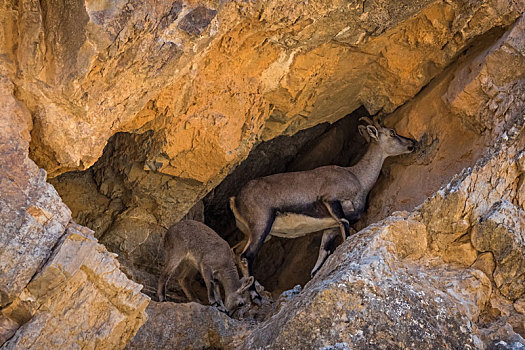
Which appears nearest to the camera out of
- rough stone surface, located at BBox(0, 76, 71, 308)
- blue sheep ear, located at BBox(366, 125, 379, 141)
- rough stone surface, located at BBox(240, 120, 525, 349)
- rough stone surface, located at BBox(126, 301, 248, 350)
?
rough stone surface, located at BBox(0, 76, 71, 308)

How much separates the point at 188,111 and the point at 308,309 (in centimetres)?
248

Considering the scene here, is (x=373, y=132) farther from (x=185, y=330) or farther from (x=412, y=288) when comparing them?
(x=185, y=330)

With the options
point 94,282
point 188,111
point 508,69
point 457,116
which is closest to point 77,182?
point 188,111

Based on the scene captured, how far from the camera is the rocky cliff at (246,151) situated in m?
4.70

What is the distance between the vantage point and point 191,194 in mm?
7672

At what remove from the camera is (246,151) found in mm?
7168

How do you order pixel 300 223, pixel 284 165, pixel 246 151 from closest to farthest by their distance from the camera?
pixel 246 151, pixel 300 223, pixel 284 165

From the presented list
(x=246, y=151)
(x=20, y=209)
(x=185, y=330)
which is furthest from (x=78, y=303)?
(x=246, y=151)

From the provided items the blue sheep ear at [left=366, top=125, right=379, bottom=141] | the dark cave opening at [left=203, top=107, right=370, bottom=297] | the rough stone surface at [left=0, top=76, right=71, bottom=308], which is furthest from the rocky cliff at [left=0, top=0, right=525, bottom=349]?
the dark cave opening at [left=203, top=107, right=370, bottom=297]

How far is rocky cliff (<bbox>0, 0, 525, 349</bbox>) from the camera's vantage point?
470cm

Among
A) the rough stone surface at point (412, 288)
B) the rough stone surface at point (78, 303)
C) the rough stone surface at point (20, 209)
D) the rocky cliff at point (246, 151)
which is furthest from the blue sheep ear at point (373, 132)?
the rough stone surface at point (20, 209)

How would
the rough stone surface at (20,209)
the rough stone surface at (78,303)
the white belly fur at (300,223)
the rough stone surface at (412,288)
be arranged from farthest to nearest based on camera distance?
1. the white belly fur at (300,223)
2. the rough stone surface at (412,288)
3. the rough stone surface at (78,303)
4. the rough stone surface at (20,209)

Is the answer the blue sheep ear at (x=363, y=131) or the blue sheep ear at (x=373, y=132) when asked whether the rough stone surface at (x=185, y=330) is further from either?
the blue sheep ear at (x=363, y=131)

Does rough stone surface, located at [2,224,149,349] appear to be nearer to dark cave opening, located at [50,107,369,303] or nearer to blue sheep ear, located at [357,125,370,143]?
dark cave opening, located at [50,107,369,303]
